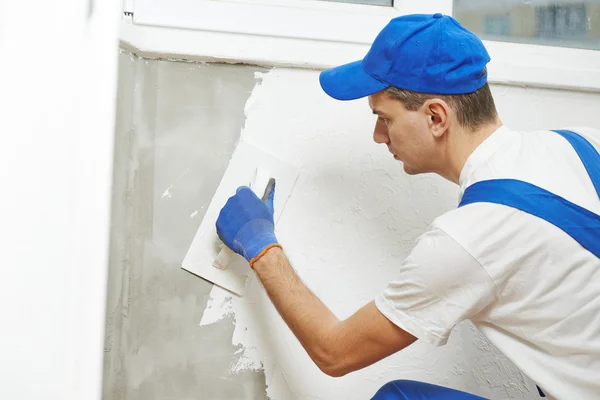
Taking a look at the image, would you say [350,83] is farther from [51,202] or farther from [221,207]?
[51,202]

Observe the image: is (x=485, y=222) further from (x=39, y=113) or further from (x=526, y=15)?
(x=526, y=15)

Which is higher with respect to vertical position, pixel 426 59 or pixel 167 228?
pixel 426 59

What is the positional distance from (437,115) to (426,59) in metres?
0.11

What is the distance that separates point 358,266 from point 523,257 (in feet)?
1.74

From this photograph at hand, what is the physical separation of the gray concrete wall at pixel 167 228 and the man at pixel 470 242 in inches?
9.1

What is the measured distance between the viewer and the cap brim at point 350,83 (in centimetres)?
121

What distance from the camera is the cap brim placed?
121 centimetres

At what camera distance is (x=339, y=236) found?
58.2 inches

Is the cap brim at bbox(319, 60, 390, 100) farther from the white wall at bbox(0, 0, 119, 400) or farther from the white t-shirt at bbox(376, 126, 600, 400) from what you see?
the white wall at bbox(0, 0, 119, 400)

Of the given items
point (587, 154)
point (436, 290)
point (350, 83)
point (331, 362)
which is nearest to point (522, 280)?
point (436, 290)

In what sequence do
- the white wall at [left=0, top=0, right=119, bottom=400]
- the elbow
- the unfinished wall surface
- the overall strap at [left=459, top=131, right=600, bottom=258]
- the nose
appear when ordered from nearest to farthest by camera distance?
1. the white wall at [left=0, top=0, right=119, bottom=400]
2. the overall strap at [left=459, top=131, right=600, bottom=258]
3. the elbow
4. the nose
5. the unfinished wall surface

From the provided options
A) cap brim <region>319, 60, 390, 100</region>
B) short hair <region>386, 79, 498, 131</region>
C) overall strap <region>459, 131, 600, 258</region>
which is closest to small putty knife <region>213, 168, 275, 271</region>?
cap brim <region>319, 60, 390, 100</region>

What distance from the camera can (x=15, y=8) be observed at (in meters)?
0.56

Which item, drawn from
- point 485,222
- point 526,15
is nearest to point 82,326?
point 485,222
